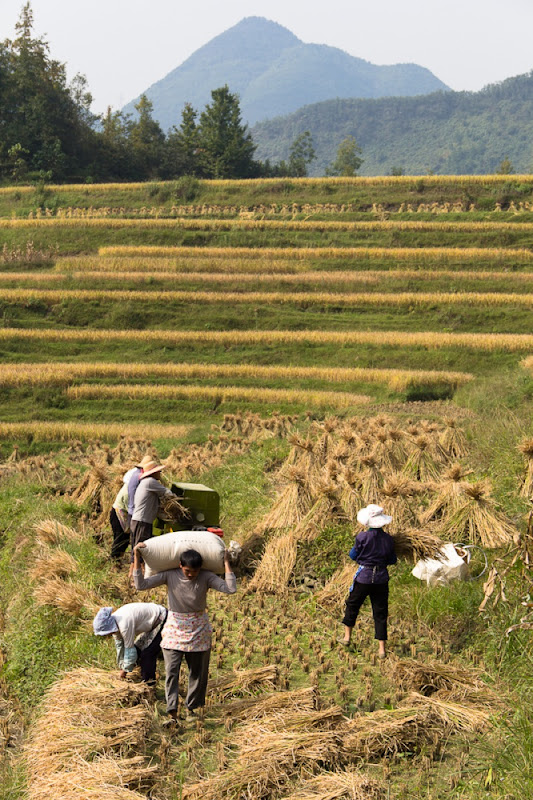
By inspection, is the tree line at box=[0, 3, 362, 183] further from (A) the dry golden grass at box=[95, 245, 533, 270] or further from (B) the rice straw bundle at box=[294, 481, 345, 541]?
(B) the rice straw bundle at box=[294, 481, 345, 541]

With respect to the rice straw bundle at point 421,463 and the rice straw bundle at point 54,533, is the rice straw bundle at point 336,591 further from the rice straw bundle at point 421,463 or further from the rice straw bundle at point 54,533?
the rice straw bundle at point 54,533

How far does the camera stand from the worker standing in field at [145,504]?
8.83m

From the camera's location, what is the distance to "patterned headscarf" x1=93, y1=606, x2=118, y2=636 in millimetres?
6477

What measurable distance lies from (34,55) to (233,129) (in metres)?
15.1

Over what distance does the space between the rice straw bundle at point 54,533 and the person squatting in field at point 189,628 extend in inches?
183

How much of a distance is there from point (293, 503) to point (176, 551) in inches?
141

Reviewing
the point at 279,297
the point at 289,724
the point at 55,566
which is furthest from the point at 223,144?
the point at 289,724

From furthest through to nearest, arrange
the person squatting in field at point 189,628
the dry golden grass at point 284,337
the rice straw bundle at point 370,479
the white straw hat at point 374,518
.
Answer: the dry golden grass at point 284,337 → the rice straw bundle at point 370,479 → the white straw hat at point 374,518 → the person squatting in field at point 189,628

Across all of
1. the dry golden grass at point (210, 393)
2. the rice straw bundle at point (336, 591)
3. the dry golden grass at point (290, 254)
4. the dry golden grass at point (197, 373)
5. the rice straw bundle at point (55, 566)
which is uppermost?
the dry golden grass at point (290, 254)

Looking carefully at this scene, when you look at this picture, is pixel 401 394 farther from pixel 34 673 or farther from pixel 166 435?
pixel 34 673

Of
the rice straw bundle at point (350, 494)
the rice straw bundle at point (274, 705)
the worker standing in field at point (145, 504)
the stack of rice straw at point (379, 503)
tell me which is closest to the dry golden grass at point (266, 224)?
the stack of rice straw at point (379, 503)

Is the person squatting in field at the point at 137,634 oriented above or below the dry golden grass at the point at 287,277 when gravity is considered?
below

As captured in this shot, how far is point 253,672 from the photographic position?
6816 millimetres

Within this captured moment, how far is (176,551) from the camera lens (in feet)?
21.7
